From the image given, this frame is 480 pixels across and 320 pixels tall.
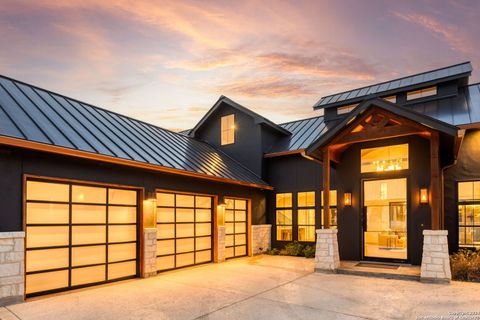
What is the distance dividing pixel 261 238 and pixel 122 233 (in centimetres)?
732

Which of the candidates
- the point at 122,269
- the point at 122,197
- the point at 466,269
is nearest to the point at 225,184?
the point at 122,197

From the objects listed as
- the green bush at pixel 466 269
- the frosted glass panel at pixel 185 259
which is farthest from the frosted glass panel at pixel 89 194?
the green bush at pixel 466 269

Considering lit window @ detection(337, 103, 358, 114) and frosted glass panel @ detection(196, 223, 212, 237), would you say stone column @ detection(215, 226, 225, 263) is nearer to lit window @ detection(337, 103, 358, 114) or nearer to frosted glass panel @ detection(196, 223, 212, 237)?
frosted glass panel @ detection(196, 223, 212, 237)

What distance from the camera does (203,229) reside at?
41.3 ft

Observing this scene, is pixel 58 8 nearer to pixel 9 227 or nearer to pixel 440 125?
pixel 9 227

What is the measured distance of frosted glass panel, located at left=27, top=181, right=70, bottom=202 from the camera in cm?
766

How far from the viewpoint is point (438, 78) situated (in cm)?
1352

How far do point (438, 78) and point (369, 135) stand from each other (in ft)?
19.0

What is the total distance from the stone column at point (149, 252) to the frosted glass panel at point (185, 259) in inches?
55.7

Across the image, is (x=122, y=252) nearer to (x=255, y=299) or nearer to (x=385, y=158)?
(x=255, y=299)

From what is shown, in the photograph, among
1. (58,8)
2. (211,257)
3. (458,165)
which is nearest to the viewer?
(58,8)

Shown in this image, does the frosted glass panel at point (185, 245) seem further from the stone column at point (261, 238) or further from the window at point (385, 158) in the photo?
the window at point (385, 158)

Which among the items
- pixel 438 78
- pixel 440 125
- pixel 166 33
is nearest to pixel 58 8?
pixel 166 33

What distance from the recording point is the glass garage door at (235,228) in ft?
45.2
